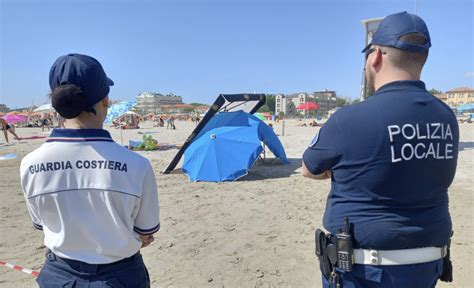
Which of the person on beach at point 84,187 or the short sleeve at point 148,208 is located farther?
the short sleeve at point 148,208

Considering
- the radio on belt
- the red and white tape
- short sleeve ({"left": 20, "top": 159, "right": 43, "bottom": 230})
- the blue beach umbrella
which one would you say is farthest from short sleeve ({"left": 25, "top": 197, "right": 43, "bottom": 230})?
the blue beach umbrella

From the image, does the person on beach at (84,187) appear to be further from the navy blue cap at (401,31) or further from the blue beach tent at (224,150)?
the blue beach tent at (224,150)

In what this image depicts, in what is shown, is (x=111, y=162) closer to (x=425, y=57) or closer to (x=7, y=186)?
(x=425, y=57)

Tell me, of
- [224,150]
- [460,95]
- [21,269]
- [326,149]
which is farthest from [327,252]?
[460,95]

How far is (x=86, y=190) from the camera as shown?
1691mm

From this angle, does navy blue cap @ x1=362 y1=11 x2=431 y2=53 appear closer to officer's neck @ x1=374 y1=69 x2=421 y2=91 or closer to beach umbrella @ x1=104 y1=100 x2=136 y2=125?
officer's neck @ x1=374 y1=69 x2=421 y2=91

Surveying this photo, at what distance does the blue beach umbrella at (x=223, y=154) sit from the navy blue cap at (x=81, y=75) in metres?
7.70

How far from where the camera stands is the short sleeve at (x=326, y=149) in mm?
1820

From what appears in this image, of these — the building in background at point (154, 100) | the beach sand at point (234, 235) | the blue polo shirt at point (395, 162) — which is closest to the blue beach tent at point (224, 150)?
the beach sand at point (234, 235)

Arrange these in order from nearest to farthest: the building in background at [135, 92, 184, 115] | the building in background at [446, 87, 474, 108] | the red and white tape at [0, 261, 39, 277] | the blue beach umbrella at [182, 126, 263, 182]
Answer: the red and white tape at [0, 261, 39, 277]
the blue beach umbrella at [182, 126, 263, 182]
the building in background at [446, 87, 474, 108]
the building in background at [135, 92, 184, 115]

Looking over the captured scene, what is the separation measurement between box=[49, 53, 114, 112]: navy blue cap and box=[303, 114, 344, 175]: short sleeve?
1.22m

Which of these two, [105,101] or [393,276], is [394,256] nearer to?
[393,276]

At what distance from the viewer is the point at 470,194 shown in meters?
7.27

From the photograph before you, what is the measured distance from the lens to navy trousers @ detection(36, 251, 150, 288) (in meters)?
1.75
